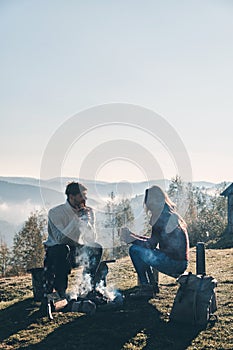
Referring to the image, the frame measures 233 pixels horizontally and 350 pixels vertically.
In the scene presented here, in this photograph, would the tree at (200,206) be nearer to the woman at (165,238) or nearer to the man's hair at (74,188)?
the woman at (165,238)

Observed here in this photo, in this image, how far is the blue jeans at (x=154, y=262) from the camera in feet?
23.0

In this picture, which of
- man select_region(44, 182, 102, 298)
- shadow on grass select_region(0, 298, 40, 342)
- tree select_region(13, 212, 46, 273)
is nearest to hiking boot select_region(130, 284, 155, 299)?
man select_region(44, 182, 102, 298)

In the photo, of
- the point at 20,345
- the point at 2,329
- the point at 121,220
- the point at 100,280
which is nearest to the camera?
the point at 20,345

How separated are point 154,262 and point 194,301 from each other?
4.03 ft

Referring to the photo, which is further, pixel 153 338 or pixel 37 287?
pixel 37 287

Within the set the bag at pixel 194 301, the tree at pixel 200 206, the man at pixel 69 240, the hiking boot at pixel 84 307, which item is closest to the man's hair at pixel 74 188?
the man at pixel 69 240

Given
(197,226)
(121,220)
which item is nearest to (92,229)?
(197,226)

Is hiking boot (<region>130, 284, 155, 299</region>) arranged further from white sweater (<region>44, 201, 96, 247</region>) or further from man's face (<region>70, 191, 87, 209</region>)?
man's face (<region>70, 191, 87, 209</region>)

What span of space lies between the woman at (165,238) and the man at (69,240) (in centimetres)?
98

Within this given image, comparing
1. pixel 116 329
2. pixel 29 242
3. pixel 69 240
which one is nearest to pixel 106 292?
pixel 69 240

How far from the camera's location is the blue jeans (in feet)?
23.0

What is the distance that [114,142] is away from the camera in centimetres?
1008

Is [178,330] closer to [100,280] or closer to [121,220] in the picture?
[100,280]

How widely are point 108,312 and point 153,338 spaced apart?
130 cm
